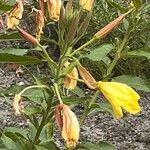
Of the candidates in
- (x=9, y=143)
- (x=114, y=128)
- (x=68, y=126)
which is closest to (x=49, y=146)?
(x=9, y=143)

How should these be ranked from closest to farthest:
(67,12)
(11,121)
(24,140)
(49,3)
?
(67,12) < (49,3) < (24,140) < (11,121)

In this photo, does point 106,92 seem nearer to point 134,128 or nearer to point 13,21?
point 13,21

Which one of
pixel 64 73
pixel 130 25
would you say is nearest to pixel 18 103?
pixel 64 73

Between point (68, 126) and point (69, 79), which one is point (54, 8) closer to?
point (69, 79)

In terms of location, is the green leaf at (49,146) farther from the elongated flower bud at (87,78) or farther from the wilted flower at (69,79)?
the elongated flower bud at (87,78)

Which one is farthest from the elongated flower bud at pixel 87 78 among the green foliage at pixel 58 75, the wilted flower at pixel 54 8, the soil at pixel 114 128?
the soil at pixel 114 128

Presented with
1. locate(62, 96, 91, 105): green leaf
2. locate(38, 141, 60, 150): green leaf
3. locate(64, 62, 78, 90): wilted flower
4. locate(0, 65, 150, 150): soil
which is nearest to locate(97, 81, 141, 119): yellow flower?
locate(64, 62, 78, 90): wilted flower

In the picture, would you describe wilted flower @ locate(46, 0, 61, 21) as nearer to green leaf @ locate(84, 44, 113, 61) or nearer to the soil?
green leaf @ locate(84, 44, 113, 61)

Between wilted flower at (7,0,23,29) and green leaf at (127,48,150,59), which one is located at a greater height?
wilted flower at (7,0,23,29)
